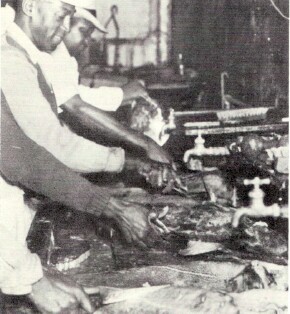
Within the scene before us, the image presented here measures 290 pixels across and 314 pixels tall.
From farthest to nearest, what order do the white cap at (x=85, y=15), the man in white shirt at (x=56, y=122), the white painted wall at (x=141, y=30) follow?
the white painted wall at (x=141, y=30) → the white cap at (x=85, y=15) → the man in white shirt at (x=56, y=122)

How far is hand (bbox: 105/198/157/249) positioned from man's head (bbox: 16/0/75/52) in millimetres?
614

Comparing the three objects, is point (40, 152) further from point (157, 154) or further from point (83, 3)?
point (83, 3)

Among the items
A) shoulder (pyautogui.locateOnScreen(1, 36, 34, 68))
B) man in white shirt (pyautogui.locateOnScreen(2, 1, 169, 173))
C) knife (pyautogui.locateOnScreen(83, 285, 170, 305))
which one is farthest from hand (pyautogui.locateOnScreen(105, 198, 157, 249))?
shoulder (pyautogui.locateOnScreen(1, 36, 34, 68))

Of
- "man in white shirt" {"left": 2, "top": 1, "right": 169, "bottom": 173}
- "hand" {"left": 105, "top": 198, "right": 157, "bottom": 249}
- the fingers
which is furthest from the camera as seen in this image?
"man in white shirt" {"left": 2, "top": 1, "right": 169, "bottom": 173}

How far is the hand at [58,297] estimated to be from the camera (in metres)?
1.32

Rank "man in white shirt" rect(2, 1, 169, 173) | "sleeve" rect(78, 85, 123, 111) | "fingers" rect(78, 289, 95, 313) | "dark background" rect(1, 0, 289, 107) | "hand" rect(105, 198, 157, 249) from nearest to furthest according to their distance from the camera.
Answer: "fingers" rect(78, 289, 95, 313), "hand" rect(105, 198, 157, 249), "man in white shirt" rect(2, 1, 169, 173), "sleeve" rect(78, 85, 123, 111), "dark background" rect(1, 0, 289, 107)

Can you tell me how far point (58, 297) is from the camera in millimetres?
1332

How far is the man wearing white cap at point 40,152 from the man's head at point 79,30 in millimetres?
63

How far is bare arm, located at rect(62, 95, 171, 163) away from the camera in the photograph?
6.07 ft

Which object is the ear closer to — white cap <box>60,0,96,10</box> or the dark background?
white cap <box>60,0,96,10</box>

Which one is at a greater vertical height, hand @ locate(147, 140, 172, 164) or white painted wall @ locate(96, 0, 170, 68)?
white painted wall @ locate(96, 0, 170, 68)

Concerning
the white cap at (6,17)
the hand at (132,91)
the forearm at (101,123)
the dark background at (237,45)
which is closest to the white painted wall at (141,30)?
the dark background at (237,45)

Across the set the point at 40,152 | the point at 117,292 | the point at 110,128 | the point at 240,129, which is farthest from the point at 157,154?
the point at 117,292

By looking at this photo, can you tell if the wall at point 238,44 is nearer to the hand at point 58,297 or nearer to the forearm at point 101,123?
the forearm at point 101,123
